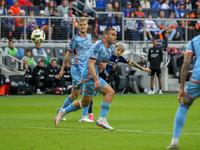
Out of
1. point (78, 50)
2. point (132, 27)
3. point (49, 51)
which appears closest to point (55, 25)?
point (49, 51)

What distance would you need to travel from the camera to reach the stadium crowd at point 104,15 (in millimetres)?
23875

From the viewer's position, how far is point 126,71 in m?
23.8

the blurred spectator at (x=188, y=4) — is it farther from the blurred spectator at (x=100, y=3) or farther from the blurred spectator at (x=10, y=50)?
the blurred spectator at (x=10, y=50)

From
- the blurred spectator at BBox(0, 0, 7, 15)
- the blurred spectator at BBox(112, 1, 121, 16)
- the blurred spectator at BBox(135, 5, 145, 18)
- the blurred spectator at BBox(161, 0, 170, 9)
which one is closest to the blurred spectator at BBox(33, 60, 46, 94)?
the blurred spectator at BBox(0, 0, 7, 15)

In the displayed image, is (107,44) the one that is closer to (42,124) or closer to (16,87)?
(42,124)

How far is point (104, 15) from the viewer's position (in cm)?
2478

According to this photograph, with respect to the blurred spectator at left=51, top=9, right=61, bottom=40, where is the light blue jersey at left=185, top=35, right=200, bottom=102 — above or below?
below

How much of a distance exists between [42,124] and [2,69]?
1277 cm

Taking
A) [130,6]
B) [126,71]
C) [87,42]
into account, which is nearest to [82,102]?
[87,42]

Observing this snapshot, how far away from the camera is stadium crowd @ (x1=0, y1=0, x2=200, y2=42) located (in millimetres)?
23875

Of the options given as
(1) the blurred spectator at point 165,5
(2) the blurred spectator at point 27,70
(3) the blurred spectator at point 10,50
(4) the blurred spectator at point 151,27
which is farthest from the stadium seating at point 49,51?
(1) the blurred spectator at point 165,5

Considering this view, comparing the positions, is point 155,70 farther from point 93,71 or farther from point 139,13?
point 93,71

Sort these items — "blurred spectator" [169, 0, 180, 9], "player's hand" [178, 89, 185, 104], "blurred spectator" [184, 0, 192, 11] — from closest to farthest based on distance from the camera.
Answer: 1. "player's hand" [178, 89, 185, 104]
2. "blurred spectator" [169, 0, 180, 9]
3. "blurred spectator" [184, 0, 192, 11]

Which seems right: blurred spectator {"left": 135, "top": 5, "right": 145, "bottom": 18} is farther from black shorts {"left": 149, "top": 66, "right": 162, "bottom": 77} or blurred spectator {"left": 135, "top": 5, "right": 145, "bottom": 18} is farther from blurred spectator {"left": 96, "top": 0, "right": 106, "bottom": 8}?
black shorts {"left": 149, "top": 66, "right": 162, "bottom": 77}
